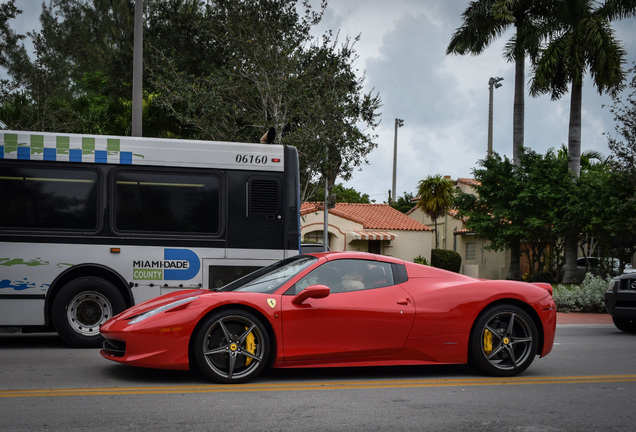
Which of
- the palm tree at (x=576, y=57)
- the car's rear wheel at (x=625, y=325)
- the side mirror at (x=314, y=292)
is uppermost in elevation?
the palm tree at (x=576, y=57)

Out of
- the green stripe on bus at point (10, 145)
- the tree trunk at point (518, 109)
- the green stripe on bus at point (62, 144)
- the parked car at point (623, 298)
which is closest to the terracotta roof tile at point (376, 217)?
the tree trunk at point (518, 109)

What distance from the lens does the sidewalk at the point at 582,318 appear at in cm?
1469

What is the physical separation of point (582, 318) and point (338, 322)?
10786 mm

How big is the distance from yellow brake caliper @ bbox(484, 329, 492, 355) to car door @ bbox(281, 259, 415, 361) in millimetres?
863

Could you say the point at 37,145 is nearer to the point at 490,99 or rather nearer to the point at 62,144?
the point at 62,144

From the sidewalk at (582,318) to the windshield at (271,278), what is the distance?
9.34m

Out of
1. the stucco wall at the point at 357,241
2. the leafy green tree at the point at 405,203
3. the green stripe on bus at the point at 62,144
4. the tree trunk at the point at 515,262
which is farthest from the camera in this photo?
the leafy green tree at the point at 405,203

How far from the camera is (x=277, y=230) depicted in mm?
9734

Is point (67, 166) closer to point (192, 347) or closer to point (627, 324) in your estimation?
point (192, 347)

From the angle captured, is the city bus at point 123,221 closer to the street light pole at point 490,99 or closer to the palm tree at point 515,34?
the palm tree at point 515,34

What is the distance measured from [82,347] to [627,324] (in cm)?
961

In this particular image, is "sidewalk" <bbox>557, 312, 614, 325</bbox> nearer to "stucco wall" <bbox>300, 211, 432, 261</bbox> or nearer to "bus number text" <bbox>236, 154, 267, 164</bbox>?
"bus number text" <bbox>236, 154, 267, 164</bbox>

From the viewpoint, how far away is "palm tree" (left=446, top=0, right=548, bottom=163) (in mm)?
31328

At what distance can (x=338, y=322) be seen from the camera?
6543 mm
